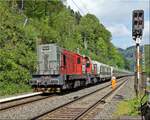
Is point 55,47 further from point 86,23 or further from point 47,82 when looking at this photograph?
point 86,23

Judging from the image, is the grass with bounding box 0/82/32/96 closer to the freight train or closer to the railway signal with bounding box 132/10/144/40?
the freight train

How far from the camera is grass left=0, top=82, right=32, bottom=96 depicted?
3077cm

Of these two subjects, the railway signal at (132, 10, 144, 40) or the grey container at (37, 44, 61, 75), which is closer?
the railway signal at (132, 10, 144, 40)

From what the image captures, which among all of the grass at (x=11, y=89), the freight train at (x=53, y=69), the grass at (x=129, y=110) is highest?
the freight train at (x=53, y=69)

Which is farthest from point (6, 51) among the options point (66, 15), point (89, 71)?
point (66, 15)

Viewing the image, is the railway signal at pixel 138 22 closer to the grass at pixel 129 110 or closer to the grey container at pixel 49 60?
the grass at pixel 129 110

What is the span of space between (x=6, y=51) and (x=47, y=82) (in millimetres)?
7421

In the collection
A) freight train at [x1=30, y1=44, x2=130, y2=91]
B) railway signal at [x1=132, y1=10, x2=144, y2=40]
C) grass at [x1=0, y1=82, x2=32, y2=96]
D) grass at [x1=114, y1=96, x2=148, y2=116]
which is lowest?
grass at [x1=114, y1=96, x2=148, y2=116]

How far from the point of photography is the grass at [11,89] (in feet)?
101

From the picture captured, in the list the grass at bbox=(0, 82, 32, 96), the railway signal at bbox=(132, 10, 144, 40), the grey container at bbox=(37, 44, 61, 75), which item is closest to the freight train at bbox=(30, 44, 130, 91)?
the grey container at bbox=(37, 44, 61, 75)

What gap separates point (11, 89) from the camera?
31875mm

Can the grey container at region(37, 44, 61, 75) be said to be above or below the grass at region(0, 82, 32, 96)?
above

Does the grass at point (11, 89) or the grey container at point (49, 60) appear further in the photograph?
the grass at point (11, 89)

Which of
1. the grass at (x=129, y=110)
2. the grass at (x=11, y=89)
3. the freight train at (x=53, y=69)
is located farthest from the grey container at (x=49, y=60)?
the grass at (x=129, y=110)
